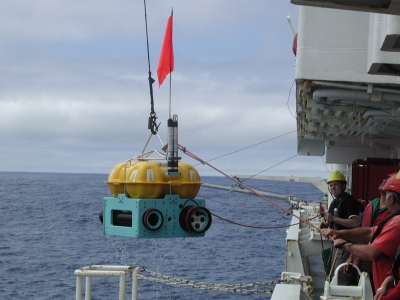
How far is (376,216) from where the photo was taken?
638cm

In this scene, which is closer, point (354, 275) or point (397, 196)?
point (397, 196)

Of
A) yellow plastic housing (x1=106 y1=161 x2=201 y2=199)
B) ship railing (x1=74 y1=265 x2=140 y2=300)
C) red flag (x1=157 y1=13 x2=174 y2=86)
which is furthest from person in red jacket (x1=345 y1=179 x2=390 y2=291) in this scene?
red flag (x1=157 y1=13 x2=174 y2=86)

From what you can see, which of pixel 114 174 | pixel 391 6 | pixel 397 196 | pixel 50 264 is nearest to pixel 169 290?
pixel 50 264

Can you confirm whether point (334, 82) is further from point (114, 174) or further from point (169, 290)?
point (169, 290)

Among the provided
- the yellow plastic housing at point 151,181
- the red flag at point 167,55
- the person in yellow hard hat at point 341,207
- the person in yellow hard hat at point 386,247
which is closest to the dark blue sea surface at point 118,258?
the person in yellow hard hat at point 341,207

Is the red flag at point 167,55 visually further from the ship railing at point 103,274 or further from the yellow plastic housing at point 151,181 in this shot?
the ship railing at point 103,274

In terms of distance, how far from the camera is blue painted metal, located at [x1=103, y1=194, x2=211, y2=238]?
7.39 m

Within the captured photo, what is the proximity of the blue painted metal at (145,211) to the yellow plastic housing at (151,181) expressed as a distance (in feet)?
0.27

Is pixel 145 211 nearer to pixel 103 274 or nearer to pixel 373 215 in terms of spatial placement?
pixel 103 274

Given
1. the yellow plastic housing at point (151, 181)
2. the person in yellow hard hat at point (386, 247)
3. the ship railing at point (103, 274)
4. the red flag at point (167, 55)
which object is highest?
the red flag at point (167, 55)

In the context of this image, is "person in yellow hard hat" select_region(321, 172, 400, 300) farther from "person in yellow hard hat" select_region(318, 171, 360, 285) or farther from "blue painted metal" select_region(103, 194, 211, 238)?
"person in yellow hard hat" select_region(318, 171, 360, 285)

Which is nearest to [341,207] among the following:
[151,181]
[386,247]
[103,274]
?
[151,181]

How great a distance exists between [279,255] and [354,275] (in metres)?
26.2

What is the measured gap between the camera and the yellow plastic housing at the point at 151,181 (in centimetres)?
744
